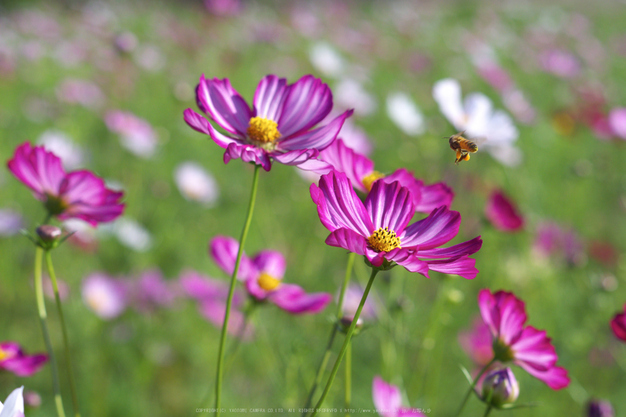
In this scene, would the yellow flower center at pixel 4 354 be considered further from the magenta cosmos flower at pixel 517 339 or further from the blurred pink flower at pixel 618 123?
the blurred pink flower at pixel 618 123

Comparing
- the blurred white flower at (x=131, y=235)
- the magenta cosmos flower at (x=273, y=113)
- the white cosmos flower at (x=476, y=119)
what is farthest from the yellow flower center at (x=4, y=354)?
the blurred white flower at (x=131, y=235)

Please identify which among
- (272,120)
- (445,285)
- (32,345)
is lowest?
(32,345)

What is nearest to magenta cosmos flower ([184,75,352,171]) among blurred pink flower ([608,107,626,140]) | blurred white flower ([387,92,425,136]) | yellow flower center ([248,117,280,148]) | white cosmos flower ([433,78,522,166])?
yellow flower center ([248,117,280,148])

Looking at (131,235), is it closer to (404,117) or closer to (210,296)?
(210,296)

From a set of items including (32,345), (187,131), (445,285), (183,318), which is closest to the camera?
(445,285)

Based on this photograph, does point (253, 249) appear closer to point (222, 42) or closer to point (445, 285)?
point (445, 285)

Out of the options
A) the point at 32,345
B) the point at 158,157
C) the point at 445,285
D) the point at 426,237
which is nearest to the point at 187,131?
the point at 158,157
